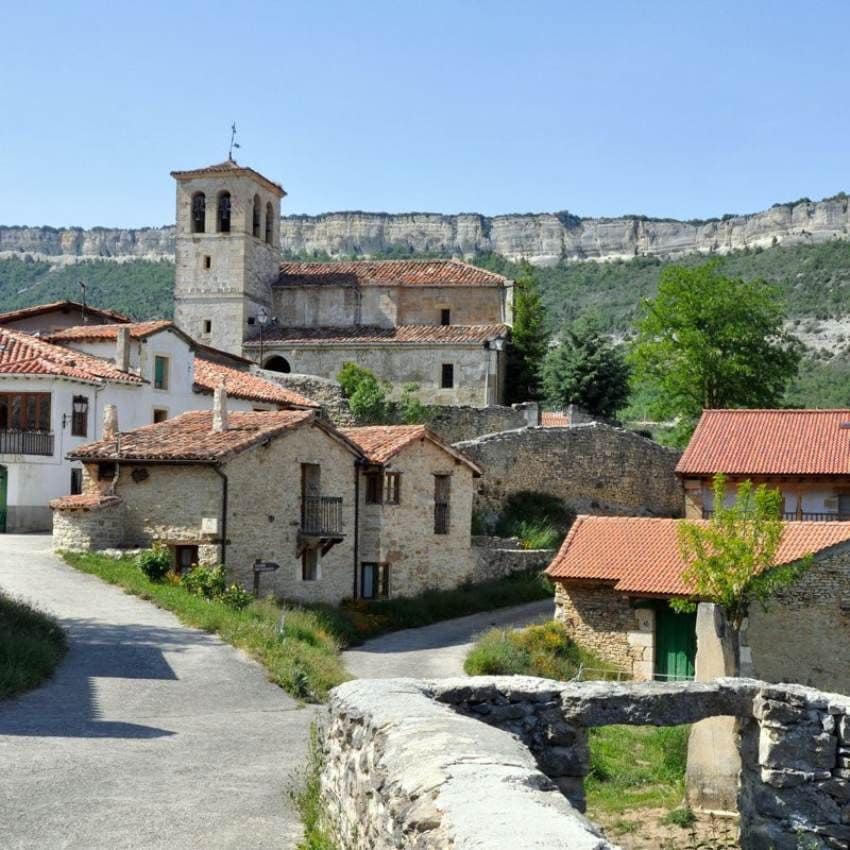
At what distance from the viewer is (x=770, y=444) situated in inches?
1443

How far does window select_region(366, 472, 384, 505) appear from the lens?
31688 millimetres

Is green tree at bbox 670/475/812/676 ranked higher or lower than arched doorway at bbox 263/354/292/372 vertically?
lower

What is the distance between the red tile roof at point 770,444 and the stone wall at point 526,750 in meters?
24.6

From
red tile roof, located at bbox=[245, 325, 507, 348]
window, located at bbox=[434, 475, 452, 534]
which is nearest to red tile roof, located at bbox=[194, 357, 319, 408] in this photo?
red tile roof, located at bbox=[245, 325, 507, 348]

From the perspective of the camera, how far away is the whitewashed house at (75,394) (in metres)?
33.8

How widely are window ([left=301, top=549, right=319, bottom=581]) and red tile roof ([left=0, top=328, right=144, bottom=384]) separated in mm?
9816

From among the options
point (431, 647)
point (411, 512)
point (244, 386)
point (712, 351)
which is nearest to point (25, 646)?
point (431, 647)

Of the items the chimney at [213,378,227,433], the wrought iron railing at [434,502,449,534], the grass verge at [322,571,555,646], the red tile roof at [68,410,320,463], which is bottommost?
the grass verge at [322,571,555,646]

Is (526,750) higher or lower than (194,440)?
lower

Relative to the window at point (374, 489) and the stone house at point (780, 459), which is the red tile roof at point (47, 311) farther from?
the stone house at point (780, 459)

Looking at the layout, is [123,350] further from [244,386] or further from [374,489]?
[374,489]

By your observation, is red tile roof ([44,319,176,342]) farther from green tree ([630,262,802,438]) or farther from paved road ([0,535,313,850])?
green tree ([630,262,802,438])

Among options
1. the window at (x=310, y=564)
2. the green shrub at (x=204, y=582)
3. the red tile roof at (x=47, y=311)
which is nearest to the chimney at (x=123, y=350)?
the red tile roof at (x=47, y=311)

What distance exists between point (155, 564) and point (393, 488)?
28.6ft
